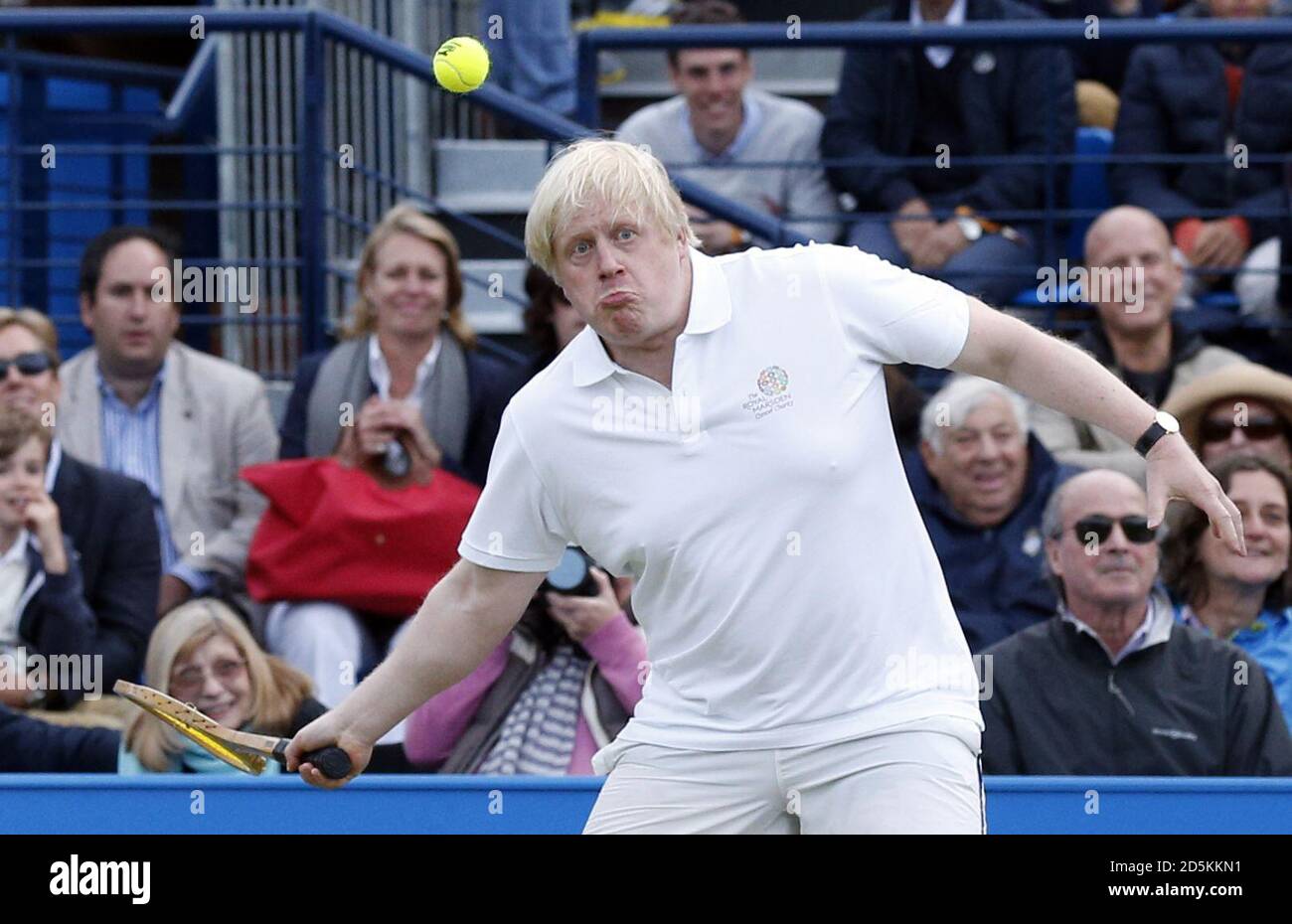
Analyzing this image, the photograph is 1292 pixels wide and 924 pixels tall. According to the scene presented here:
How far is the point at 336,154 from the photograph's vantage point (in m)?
6.69

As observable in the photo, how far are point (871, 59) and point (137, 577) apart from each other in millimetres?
2759

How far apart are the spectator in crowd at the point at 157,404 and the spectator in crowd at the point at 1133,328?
223 cm

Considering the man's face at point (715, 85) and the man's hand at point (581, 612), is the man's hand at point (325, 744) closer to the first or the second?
the man's hand at point (581, 612)

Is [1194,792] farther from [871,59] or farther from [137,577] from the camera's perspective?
[871,59]

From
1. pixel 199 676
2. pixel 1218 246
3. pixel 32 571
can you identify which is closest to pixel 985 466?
pixel 1218 246

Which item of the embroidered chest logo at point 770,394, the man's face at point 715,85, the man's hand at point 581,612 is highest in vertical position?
the man's face at point 715,85

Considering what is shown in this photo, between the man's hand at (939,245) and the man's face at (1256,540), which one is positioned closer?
the man's face at (1256,540)

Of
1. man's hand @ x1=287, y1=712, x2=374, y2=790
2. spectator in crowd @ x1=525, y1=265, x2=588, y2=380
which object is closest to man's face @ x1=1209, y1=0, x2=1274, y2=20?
spectator in crowd @ x1=525, y1=265, x2=588, y2=380

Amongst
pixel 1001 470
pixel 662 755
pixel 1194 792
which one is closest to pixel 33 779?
pixel 662 755

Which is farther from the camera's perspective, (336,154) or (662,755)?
(336,154)

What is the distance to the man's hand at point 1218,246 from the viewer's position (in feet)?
21.3

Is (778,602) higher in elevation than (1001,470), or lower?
lower

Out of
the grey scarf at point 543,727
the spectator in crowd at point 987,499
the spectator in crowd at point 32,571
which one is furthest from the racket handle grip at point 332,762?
the spectator in crowd at point 987,499

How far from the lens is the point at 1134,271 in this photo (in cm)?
596
